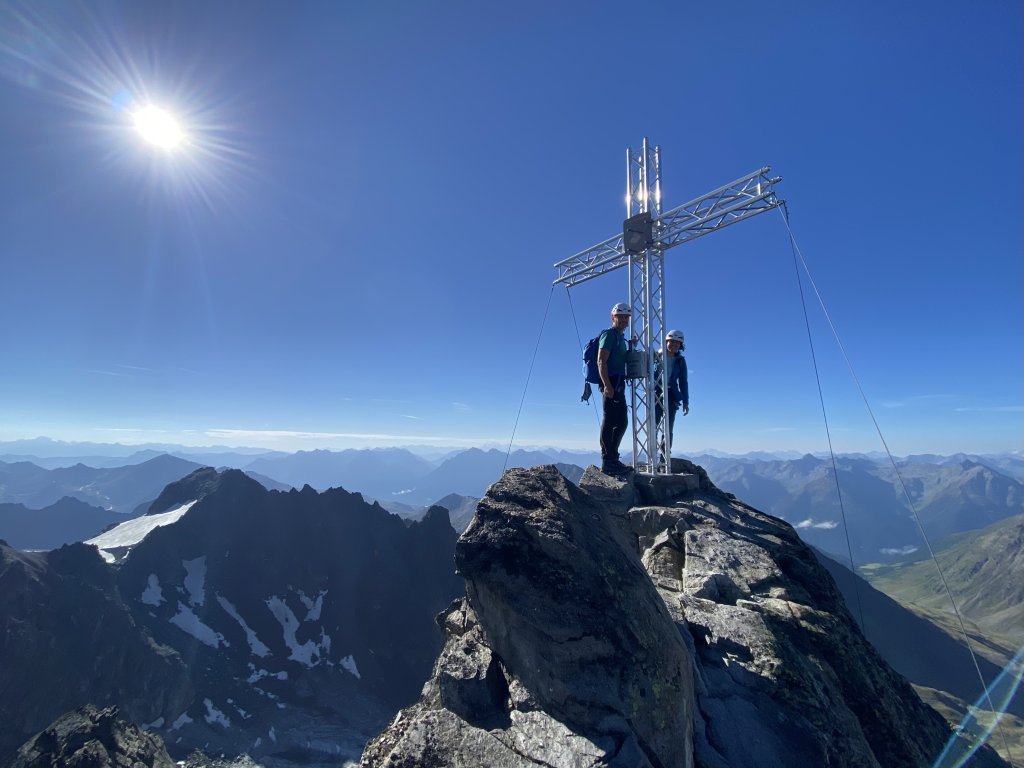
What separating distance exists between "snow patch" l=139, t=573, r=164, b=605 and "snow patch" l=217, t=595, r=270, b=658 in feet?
50.2

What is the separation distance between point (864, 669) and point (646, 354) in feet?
34.3

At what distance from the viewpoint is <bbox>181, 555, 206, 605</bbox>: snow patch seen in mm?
143000

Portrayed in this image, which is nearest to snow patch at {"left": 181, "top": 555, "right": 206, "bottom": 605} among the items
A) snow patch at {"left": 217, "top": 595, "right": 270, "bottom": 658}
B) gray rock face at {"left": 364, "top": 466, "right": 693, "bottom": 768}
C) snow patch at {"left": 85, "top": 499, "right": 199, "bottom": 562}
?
snow patch at {"left": 217, "top": 595, "right": 270, "bottom": 658}

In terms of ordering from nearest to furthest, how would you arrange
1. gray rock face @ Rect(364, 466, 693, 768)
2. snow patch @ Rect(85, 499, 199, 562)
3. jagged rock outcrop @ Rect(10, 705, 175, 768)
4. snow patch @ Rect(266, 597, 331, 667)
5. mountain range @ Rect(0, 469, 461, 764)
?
gray rock face @ Rect(364, 466, 693, 768), jagged rock outcrop @ Rect(10, 705, 175, 768), mountain range @ Rect(0, 469, 461, 764), snow patch @ Rect(266, 597, 331, 667), snow patch @ Rect(85, 499, 199, 562)

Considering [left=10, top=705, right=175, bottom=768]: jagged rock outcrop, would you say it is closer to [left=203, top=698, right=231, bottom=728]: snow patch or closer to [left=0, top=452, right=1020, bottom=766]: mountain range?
[left=0, top=452, right=1020, bottom=766]: mountain range

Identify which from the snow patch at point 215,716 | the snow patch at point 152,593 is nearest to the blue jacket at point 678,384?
the snow patch at point 215,716

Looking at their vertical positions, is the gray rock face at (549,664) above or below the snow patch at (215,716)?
above

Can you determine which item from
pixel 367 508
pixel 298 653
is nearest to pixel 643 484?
pixel 298 653

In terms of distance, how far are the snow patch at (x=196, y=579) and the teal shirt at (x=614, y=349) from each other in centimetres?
17423

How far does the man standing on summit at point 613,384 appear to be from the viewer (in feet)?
40.8

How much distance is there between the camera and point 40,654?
3915 inches

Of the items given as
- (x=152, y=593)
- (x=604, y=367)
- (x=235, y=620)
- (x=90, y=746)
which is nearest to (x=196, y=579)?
(x=152, y=593)

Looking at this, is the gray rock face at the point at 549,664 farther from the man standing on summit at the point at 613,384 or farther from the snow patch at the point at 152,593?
the snow patch at the point at 152,593

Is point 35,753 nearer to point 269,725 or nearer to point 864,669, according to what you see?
point 864,669
